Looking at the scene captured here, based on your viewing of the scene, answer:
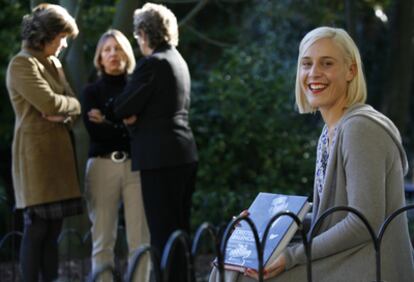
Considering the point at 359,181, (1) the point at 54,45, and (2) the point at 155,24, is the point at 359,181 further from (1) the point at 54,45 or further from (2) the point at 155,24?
(1) the point at 54,45

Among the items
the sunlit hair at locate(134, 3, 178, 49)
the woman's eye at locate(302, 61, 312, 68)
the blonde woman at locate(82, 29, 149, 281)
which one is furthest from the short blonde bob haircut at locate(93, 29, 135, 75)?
the woman's eye at locate(302, 61, 312, 68)

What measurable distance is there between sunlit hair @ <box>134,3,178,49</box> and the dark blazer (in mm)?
71

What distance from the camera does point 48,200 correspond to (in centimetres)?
560

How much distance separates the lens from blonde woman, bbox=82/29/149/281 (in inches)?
241

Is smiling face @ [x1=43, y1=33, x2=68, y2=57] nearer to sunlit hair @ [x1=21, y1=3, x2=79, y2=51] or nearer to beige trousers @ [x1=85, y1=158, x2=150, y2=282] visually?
sunlit hair @ [x1=21, y1=3, x2=79, y2=51]

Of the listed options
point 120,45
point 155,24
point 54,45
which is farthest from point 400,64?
point 54,45

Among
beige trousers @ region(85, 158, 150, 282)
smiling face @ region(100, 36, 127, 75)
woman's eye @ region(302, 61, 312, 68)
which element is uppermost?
smiling face @ region(100, 36, 127, 75)

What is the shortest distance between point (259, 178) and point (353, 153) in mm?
5525

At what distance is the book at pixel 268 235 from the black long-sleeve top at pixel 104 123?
2.51m

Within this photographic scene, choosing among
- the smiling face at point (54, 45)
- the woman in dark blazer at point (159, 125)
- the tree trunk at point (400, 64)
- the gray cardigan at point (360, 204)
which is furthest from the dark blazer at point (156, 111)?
the tree trunk at point (400, 64)

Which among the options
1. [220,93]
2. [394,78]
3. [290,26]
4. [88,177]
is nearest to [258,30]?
[290,26]

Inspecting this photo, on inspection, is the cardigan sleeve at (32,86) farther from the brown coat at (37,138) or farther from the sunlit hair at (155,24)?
the sunlit hair at (155,24)

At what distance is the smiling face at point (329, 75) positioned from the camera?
3754 mm

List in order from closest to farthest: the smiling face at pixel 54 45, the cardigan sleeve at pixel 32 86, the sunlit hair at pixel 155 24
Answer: the cardigan sleeve at pixel 32 86
the smiling face at pixel 54 45
the sunlit hair at pixel 155 24
